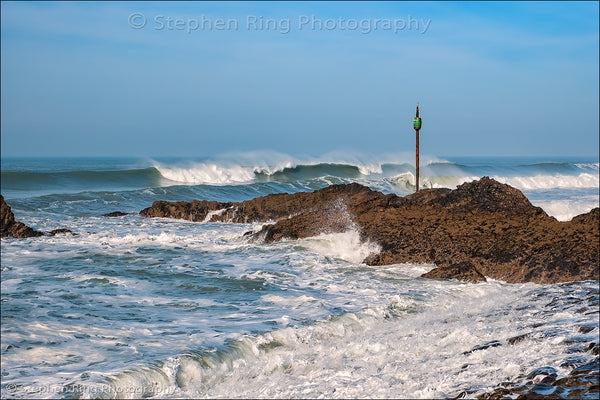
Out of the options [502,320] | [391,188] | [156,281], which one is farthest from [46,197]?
[502,320]

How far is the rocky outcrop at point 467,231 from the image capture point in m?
8.80

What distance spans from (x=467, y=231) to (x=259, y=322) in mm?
4374

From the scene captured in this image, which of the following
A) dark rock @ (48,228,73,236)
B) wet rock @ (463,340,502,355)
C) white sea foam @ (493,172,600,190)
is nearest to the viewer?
wet rock @ (463,340,502,355)

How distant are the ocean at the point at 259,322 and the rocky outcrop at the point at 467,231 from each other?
33cm

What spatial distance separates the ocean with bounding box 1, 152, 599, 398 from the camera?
16.3ft

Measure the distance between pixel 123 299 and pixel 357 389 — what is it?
3816mm

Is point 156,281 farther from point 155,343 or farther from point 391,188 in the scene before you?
point 391,188

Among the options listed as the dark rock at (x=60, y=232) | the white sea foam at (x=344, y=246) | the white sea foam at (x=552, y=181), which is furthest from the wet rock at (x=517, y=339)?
the white sea foam at (x=552, y=181)

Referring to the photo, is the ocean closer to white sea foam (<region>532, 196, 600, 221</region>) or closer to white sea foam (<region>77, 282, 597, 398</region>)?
white sea foam (<region>77, 282, 597, 398</region>)

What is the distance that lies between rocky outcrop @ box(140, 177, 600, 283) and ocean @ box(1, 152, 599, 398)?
0.33m

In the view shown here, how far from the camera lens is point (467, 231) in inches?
392

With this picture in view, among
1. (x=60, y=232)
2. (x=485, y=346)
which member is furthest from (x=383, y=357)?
(x=60, y=232)

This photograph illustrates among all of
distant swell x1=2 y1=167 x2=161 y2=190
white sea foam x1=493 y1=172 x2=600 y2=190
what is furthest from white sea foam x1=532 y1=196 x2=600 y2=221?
distant swell x1=2 y1=167 x2=161 y2=190

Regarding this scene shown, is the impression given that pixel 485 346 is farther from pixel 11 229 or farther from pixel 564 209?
pixel 564 209
